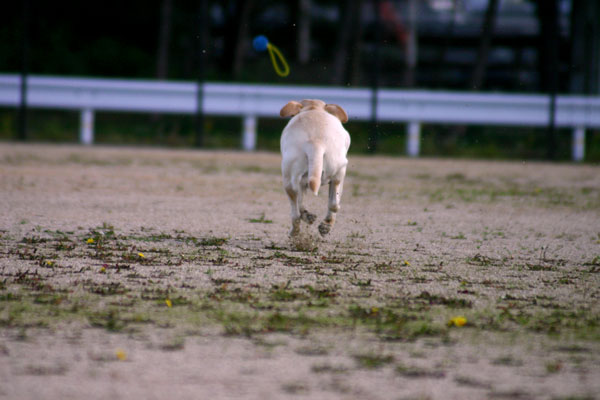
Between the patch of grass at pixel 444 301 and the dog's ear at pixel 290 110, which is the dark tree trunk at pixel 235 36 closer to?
the dog's ear at pixel 290 110

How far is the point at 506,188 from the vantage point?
11.5 m

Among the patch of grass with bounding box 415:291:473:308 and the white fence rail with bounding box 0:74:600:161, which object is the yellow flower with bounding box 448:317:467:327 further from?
the white fence rail with bounding box 0:74:600:161

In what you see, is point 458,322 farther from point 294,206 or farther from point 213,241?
point 213,241

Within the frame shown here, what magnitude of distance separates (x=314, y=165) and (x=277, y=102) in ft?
37.3

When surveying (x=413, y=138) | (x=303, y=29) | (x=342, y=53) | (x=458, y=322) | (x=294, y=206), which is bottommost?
(x=413, y=138)

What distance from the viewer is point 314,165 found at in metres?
6.16

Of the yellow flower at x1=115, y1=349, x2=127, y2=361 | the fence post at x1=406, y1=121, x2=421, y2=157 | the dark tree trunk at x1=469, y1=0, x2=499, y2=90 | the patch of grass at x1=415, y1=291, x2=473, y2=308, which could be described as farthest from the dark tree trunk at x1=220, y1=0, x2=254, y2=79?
the yellow flower at x1=115, y1=349, x2=127, y2=361

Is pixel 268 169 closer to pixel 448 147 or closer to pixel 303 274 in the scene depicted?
pixel 448 147

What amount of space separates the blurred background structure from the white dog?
1016 cm

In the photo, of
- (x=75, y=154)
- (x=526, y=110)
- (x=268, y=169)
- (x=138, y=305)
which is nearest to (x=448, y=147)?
(x=526, y=110)

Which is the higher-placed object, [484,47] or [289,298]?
[484,47]

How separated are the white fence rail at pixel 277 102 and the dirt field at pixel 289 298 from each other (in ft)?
24.5

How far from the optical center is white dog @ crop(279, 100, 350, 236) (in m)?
6.23

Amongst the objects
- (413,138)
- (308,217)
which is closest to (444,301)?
(308,217)
